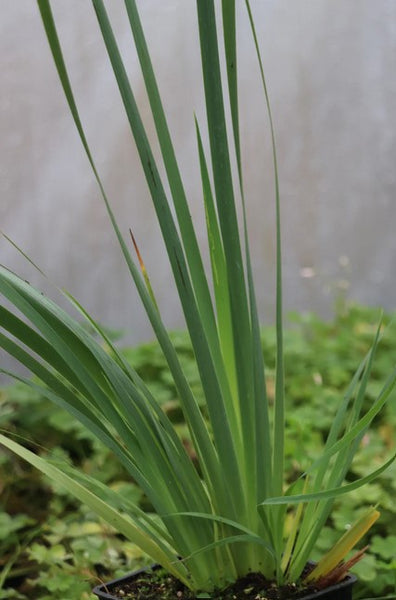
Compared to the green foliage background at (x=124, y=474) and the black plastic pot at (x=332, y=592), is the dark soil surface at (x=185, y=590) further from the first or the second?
the green foliage background at (x=124, y=474)

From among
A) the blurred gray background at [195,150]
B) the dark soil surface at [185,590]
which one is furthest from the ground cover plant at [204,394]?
the blurred gray background at [195,150]

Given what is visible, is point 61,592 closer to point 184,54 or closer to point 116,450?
point 116,450

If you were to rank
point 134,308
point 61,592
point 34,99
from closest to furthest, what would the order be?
point 61,592 → point 34,99 → point 134,308

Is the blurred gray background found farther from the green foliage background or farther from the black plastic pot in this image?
the black plastic pot

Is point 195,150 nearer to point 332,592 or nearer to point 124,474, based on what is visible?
point 124,474

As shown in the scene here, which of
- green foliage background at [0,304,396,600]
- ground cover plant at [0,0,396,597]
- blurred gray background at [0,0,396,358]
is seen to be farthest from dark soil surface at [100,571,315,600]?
blurred gray background at [0,0,396,358]

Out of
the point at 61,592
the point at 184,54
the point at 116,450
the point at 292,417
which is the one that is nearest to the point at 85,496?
the point at 116,450
